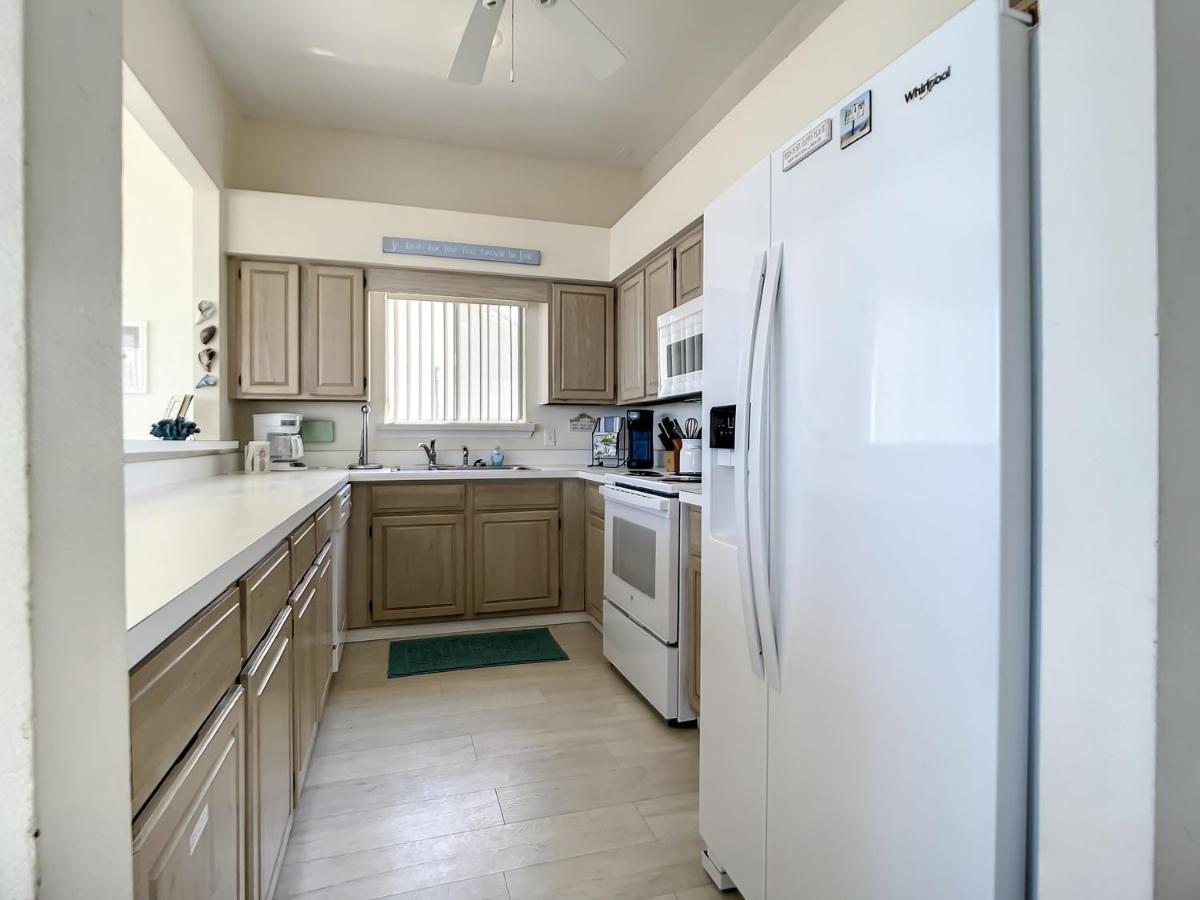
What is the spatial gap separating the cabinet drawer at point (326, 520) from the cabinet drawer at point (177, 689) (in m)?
1.12

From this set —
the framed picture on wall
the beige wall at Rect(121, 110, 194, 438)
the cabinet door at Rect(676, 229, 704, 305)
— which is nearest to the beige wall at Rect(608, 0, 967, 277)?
the cabinet door at Rect(676, 229, 704, 305)

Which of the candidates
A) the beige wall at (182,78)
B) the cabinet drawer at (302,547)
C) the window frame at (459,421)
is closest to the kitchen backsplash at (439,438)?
the window frame at (459,421)

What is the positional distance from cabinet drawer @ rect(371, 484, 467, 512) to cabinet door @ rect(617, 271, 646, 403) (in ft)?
3.79

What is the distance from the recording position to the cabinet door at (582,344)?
3850 mm

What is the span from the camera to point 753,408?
1255mm

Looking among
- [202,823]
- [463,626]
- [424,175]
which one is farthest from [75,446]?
[424,175]

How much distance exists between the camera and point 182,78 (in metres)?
2.66

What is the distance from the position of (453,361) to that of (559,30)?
218 cm

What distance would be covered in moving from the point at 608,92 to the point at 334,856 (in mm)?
3610

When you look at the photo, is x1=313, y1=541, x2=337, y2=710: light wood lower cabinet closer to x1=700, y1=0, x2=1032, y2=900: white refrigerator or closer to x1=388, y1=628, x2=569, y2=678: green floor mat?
x1=388, y1=628, x2=569, y2=678: green floor mat

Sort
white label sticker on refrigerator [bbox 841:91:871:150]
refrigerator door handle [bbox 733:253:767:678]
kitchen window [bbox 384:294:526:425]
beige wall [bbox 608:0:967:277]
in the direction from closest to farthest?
white label sticker on refrigerator [bbox 841:91:871:150] → refrigerator door handle [bbox 733:253:767:678] → beige wall [bbox 608:0:967:277] → kitchen window [bbox 384:294:526:425]

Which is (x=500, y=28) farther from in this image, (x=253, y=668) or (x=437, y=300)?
(x=253, y=668)

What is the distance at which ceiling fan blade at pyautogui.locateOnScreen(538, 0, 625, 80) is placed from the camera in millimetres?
2029

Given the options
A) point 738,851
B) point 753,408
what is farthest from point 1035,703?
point 738,851
